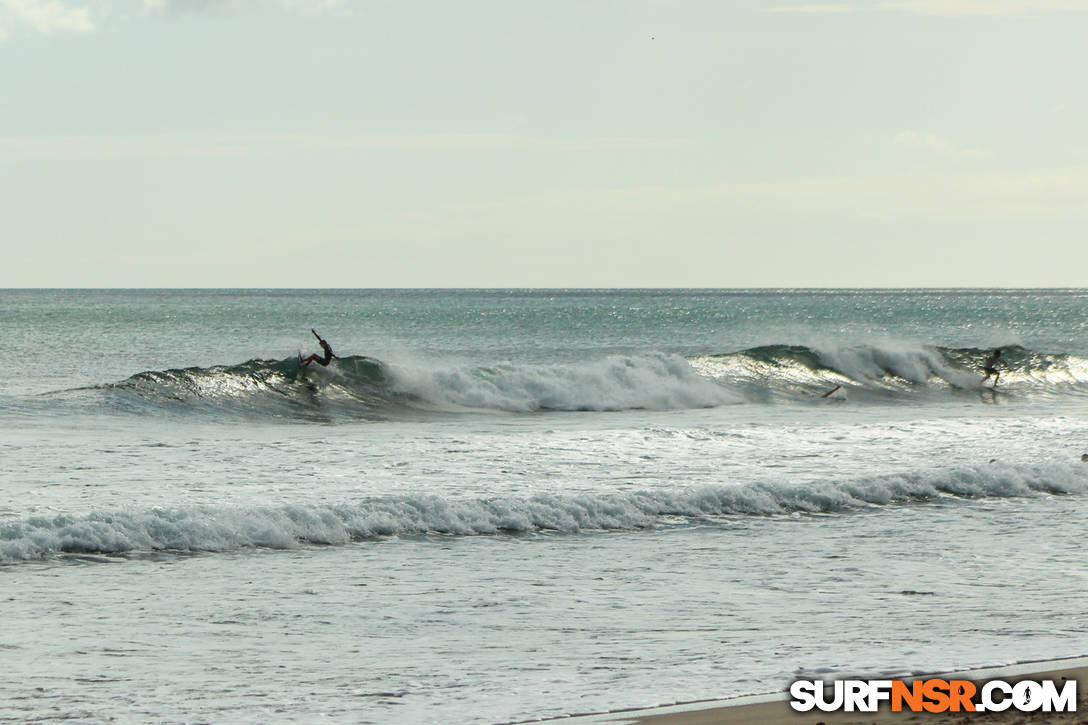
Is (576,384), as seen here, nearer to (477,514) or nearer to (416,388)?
(416,388)

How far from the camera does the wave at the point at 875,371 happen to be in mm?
31594

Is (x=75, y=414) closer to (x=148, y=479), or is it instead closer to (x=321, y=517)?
(x=148, y=479)

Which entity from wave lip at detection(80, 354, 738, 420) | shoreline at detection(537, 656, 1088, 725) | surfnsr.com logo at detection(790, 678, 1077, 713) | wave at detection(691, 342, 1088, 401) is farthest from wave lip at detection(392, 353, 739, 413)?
shoreline at detection(537, 656, 1088, 725)

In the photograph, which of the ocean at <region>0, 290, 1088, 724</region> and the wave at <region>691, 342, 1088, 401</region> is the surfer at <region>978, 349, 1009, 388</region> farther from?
the ocean at <region>0, 290, 1088, 724</region>

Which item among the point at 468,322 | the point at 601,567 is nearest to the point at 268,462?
the point at 601,567

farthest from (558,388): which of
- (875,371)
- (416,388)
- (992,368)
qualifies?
(992,368)

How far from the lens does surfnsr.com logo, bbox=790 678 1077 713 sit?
5562 mm

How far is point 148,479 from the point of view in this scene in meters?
13.3

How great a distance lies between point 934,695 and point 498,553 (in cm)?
500

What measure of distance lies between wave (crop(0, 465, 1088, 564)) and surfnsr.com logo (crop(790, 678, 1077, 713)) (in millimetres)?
5594

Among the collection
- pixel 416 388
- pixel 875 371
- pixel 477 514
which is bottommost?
pixel 477 514

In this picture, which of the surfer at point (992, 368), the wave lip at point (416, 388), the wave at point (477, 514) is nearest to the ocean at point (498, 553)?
the wave at point (477, 514)

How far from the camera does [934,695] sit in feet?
19.1

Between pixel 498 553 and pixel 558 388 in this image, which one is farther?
pixel 558 388
